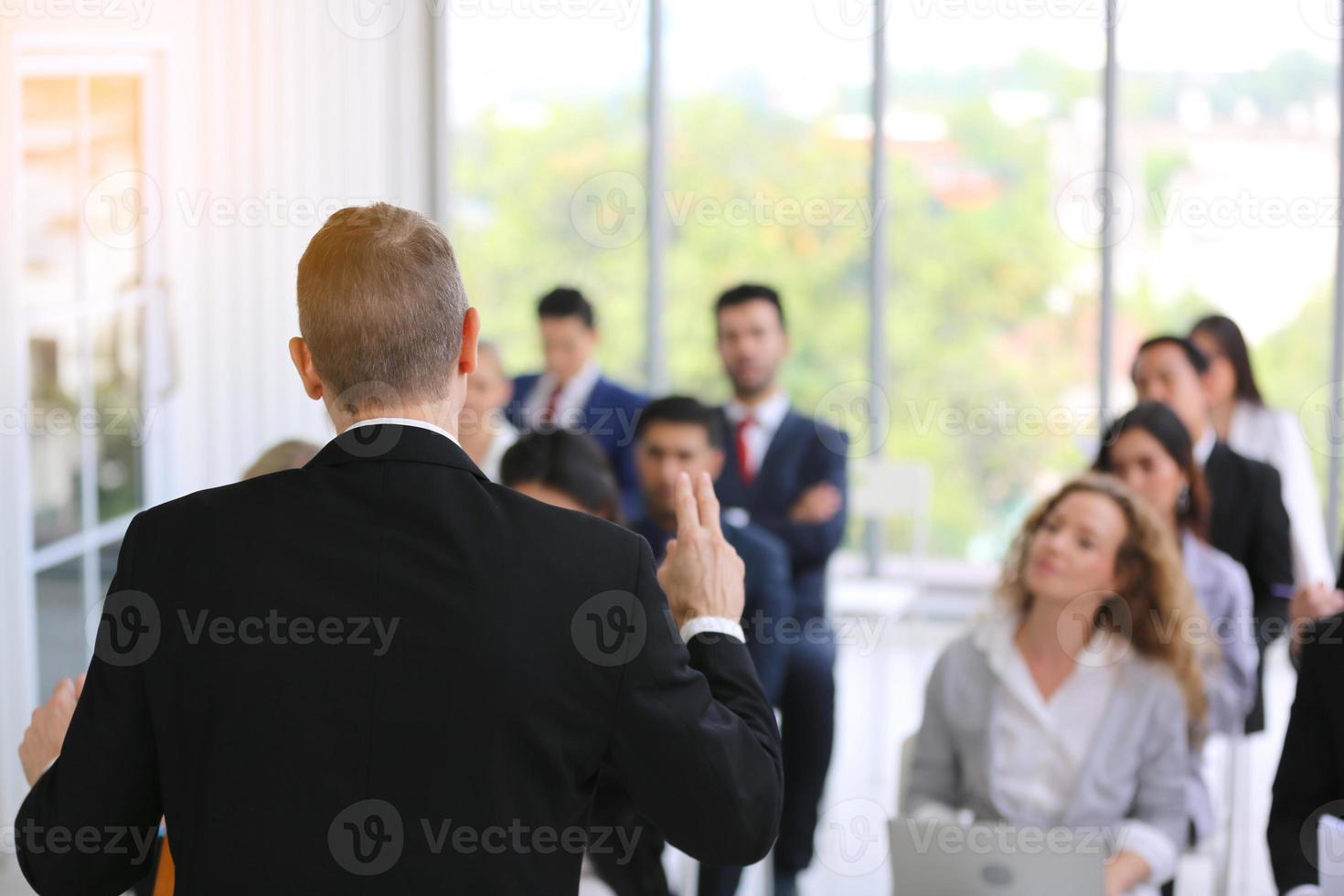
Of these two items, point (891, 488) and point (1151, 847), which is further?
Result: point (891, 488)

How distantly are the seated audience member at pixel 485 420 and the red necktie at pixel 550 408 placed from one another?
2.45ft

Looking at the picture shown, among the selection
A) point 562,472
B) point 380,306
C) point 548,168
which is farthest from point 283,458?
point 548,168

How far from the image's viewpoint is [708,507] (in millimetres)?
1606

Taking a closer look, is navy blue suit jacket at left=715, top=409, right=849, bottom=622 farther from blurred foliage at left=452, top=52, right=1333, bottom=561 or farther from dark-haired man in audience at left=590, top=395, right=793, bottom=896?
blurred foliage at left=452, top=52, right=1333, bottom=561

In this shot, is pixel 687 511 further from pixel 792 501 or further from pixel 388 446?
pixel 792 501

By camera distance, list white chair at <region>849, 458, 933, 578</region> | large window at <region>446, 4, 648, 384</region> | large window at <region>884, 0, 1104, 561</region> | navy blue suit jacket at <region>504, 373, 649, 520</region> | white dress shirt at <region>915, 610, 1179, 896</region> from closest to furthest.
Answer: white dress shirt at <region>915, 610, 1179, 896</region>, navy blue suit jacket at <region>504, 373, 649, 520</region>, white chair at <region>849, 458, 933, 578</region>, large window at <region>884, 0, 1104, 561</region>, large window at <region>446, 4, 648, 384</region>

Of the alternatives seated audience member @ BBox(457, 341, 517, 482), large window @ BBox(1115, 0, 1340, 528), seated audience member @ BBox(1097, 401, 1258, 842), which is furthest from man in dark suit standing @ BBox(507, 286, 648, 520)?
large window @ BBox(1115, 0, 1340, 528)

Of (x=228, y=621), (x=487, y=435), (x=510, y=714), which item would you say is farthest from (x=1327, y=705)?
(x=487, y=435)

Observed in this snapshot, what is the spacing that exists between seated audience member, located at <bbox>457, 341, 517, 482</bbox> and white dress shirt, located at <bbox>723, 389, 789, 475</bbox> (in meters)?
0.75

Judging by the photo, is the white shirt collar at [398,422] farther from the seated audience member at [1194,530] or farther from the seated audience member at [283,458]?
the seated audience member at [1194,530]

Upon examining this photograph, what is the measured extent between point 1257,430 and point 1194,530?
3.66 feet

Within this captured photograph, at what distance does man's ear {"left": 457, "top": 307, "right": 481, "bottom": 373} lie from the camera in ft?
4.65

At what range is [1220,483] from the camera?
3.98 metres

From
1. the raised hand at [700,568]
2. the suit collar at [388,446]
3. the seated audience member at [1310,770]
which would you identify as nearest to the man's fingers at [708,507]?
the raised hand at [700,568]
